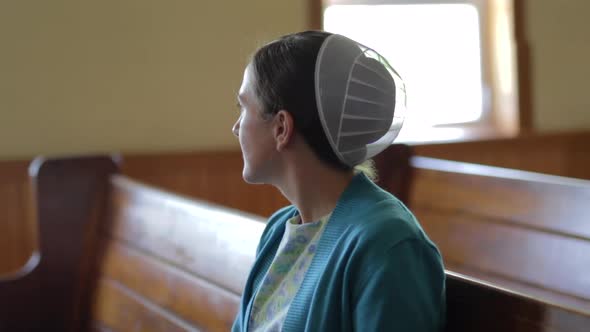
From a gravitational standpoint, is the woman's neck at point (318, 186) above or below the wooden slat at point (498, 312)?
above

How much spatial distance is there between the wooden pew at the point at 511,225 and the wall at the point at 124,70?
3.91 feet

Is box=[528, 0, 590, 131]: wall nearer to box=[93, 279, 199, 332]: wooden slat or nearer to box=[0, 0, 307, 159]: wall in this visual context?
box=[0, 0, 307, 159]: wall

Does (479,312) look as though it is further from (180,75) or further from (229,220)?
(180,75)

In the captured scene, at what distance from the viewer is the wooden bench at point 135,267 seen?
1246mm

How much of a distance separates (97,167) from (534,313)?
189 cm

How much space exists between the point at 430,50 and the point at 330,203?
337 cm

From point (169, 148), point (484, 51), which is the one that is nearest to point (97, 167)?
point (169, 148)

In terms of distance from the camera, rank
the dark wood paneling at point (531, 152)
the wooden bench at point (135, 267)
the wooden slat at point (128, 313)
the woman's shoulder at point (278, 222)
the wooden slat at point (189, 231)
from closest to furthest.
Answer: the wooden bench at point (135, 267)
the woman's shoulder at point (278, 222)
the wooden slat at point (189, 231)
the wooden slat at point (128, 313)
the dark wood paneling at point (531, 152)

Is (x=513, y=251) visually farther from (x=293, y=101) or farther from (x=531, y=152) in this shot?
(x=531, y=152)

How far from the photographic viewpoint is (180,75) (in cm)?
367

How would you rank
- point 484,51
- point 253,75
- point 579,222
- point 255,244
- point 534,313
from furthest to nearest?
1. point 484,51
2. point 579,222
3. point 255,244
4. point 253,75
5. point 534,313

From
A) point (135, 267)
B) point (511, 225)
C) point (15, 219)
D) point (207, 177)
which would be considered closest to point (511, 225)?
point (511, 225)

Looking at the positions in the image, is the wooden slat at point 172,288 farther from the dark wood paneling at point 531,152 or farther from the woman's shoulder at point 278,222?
the dark wood paneling at point 531,152

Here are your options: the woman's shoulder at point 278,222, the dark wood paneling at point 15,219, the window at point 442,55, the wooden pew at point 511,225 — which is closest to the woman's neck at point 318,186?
the woman's shoulder at point 278,222
